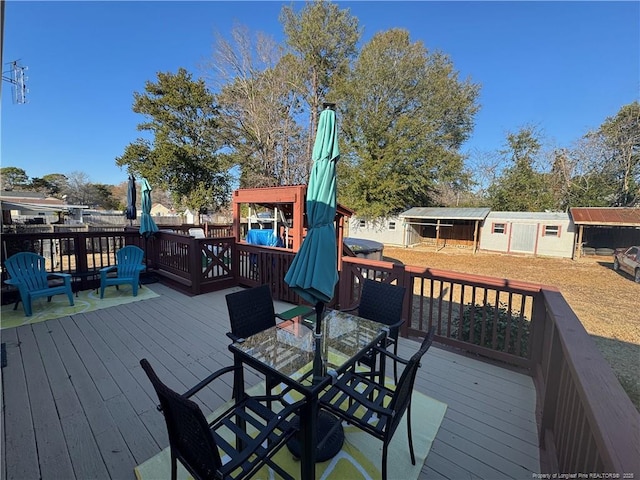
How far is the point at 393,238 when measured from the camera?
2014 centimetres

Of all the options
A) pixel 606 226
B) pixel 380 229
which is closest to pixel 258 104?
pixel 380 229

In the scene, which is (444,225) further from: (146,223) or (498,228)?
(146,223)

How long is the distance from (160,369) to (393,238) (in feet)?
61.5

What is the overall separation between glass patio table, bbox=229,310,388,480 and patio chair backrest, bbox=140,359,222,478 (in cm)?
48

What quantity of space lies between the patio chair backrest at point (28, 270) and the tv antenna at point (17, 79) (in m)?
5.91

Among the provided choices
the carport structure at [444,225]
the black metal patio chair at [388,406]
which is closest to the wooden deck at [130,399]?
the black metal patio chair at [388,406]

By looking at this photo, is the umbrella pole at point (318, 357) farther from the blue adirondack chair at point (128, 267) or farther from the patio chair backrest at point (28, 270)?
the patio chair backrest at point (28, 270)

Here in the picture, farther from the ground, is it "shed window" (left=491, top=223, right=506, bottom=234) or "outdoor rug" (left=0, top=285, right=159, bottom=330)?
"shed window" (left=491, top=223, right=506, bottom=234)

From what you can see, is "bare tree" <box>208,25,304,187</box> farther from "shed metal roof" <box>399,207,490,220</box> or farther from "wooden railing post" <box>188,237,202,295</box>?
"wooden railing post" <box>188,237,202,295</box>

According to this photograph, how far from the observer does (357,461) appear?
179 cm

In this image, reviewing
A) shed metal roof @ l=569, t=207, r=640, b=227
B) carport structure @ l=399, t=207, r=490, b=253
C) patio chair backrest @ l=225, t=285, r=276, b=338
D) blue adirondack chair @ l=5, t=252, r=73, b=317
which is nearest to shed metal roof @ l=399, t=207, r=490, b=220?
carport structure @ l=399, t=207, r=490, b=253

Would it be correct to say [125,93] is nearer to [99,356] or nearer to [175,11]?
[175,11]

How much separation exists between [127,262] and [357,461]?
5.26m

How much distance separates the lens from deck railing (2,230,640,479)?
89 cm
